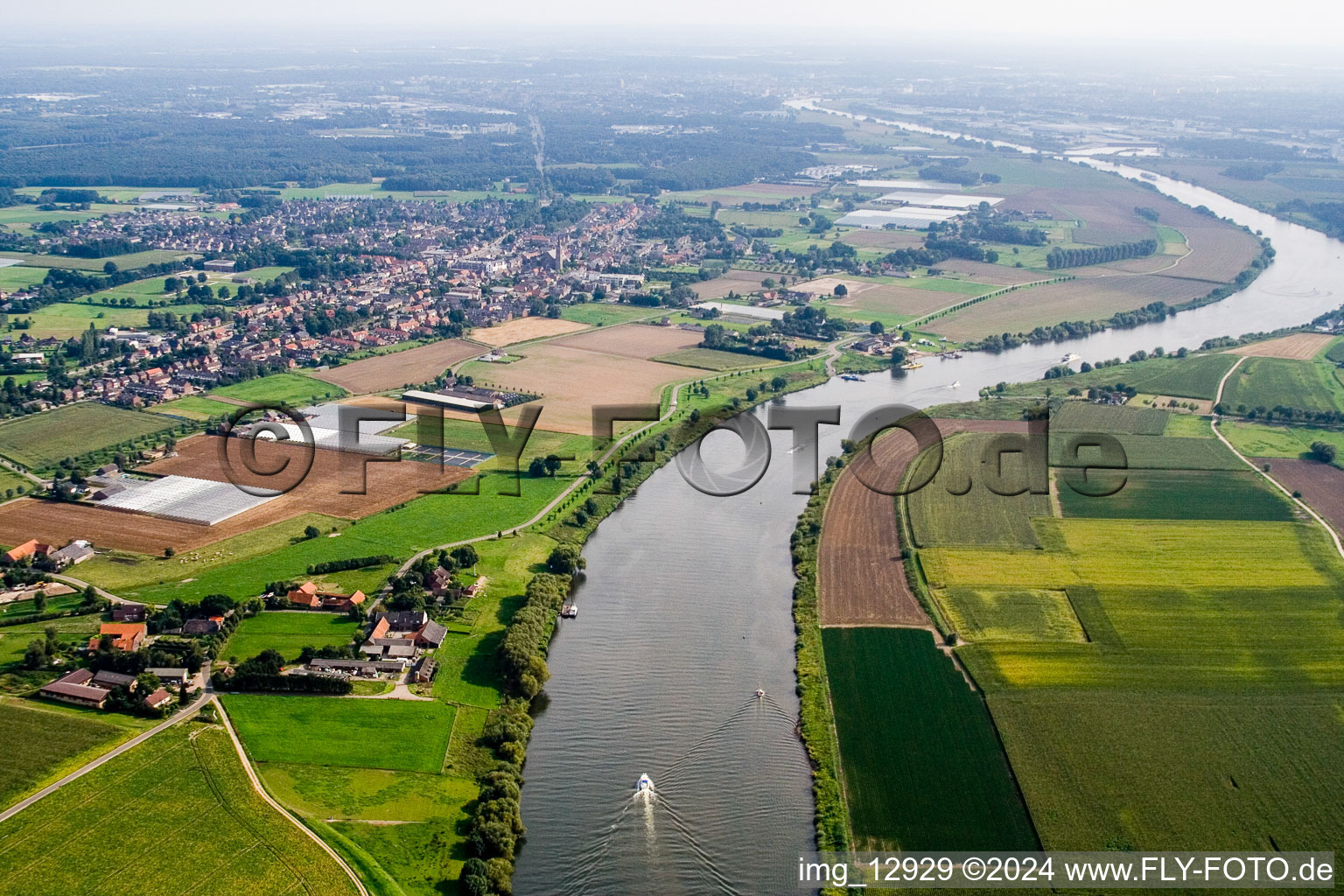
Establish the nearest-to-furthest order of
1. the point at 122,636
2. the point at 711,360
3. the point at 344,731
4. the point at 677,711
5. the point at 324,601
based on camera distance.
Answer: the point at 344,731 → the point at 677,711 → the point at 122,636 → the point at 324,601 → the point at 711,360

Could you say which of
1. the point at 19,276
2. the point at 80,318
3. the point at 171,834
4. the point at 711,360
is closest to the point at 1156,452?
the point at 711,360

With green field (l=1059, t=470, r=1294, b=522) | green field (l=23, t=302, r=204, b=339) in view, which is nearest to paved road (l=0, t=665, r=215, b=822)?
green field (l=1059, t=470, r=1294, b=522)

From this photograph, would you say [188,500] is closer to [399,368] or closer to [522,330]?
[399,368]

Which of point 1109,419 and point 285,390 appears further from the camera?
point 285,390

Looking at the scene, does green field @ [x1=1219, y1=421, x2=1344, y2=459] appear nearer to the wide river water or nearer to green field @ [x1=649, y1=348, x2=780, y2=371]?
the wide river water

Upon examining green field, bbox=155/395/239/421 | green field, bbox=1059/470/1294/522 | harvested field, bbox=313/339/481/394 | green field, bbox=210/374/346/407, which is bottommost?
green field, bbox=1059/470/1294/522

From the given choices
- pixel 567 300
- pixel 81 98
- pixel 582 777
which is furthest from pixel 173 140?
pixel 582 777
